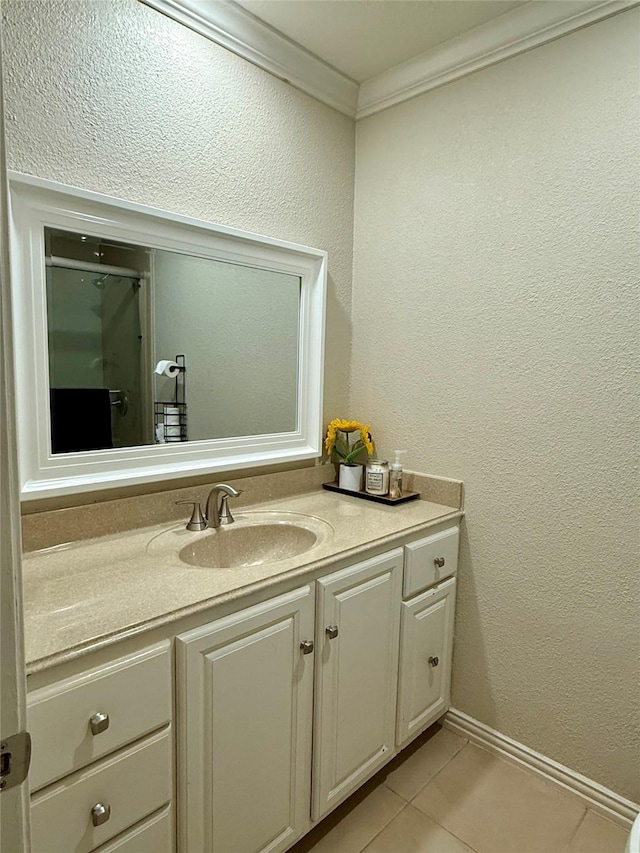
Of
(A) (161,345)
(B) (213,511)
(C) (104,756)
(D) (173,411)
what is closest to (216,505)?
(B) (213,511)

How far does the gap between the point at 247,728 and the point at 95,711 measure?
0.39 metres

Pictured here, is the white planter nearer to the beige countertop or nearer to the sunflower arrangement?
the sunflower arrangement

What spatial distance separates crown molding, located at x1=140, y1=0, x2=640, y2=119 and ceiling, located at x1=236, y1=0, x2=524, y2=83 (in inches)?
1.1

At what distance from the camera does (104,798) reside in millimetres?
941

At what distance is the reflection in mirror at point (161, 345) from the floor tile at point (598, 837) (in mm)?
1519

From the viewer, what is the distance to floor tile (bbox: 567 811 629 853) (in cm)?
142

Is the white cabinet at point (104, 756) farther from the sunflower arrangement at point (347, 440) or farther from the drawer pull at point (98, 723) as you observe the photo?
the sunflower arrangement at point (347, 440)

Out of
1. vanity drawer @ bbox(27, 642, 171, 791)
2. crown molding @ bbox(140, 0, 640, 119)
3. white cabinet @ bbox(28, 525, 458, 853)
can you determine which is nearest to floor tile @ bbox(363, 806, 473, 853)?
white cabinet @ bbox(28, 525, 458, 853)

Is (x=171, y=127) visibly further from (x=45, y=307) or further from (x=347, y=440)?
(x=347, y=440)

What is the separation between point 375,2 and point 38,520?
1.76m

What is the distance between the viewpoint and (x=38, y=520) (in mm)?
1297

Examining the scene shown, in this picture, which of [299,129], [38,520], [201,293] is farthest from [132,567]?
[299,129]

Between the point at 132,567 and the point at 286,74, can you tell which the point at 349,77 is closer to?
the point at 286,74

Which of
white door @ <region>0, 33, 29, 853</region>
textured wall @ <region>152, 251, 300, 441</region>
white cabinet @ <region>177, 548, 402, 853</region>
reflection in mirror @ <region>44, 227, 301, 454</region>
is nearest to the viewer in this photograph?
white door @ <region>0, 33, 29, 853</region>
